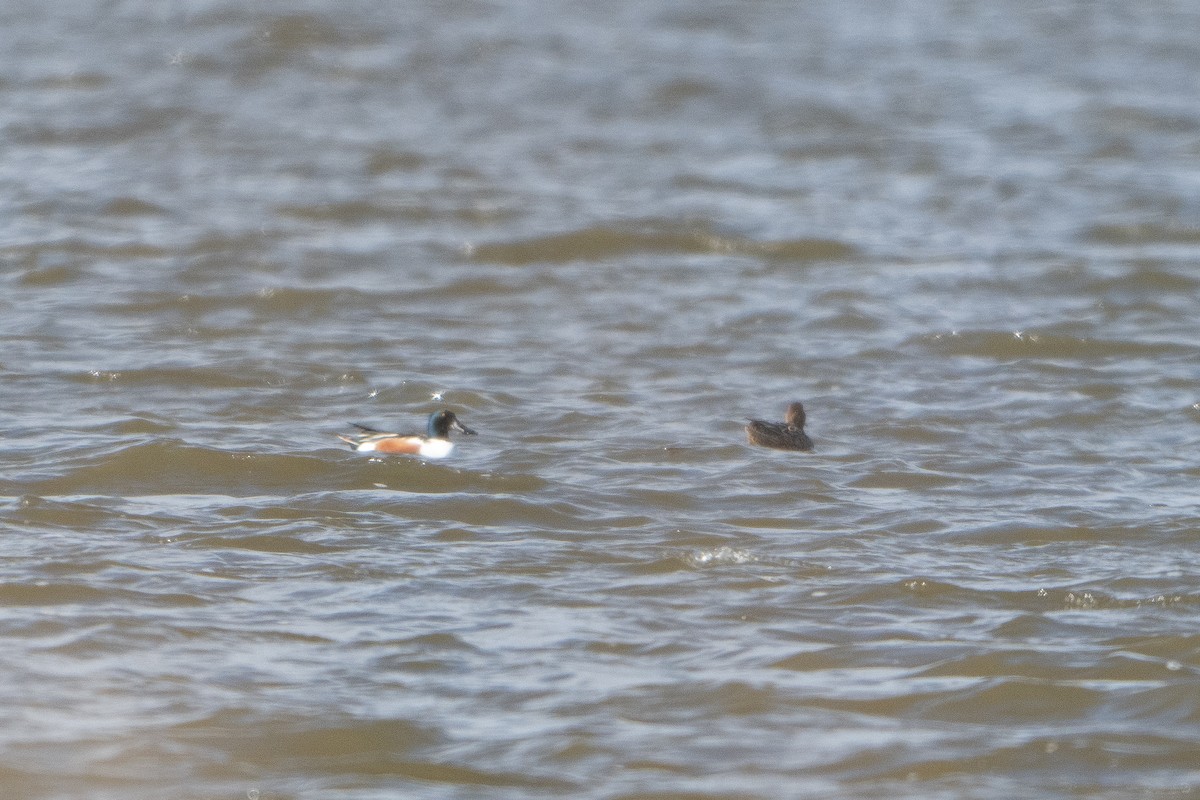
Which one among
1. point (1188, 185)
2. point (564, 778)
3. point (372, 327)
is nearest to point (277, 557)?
point (564, 778)

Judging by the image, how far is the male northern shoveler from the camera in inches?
350

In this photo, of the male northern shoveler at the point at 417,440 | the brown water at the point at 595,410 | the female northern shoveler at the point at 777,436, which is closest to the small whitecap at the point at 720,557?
the brown water at the point at 595,410

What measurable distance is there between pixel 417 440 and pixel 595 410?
55.5 inches

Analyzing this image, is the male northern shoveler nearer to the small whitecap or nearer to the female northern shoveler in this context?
the female northern shoveler

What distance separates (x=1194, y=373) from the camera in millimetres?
10938

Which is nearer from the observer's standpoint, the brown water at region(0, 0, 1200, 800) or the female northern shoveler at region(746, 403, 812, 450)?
the brown water at region(0, 0, 1200, 800)

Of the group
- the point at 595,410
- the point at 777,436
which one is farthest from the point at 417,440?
the point at 777,436

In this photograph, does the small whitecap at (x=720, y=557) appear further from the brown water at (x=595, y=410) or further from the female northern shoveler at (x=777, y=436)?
the female northern shoveler at (x=777, y=436)

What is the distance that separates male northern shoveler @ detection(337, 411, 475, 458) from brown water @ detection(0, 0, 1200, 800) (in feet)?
0.34

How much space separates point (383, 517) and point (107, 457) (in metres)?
1.58

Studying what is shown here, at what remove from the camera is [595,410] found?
10047mm

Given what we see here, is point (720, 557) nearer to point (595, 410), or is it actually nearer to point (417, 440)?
point (417, 440)

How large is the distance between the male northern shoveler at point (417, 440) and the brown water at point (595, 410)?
10 cm

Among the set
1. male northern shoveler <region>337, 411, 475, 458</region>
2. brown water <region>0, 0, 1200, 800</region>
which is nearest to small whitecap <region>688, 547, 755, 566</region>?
brown water <region>0, 0, 1200, 800</region>
